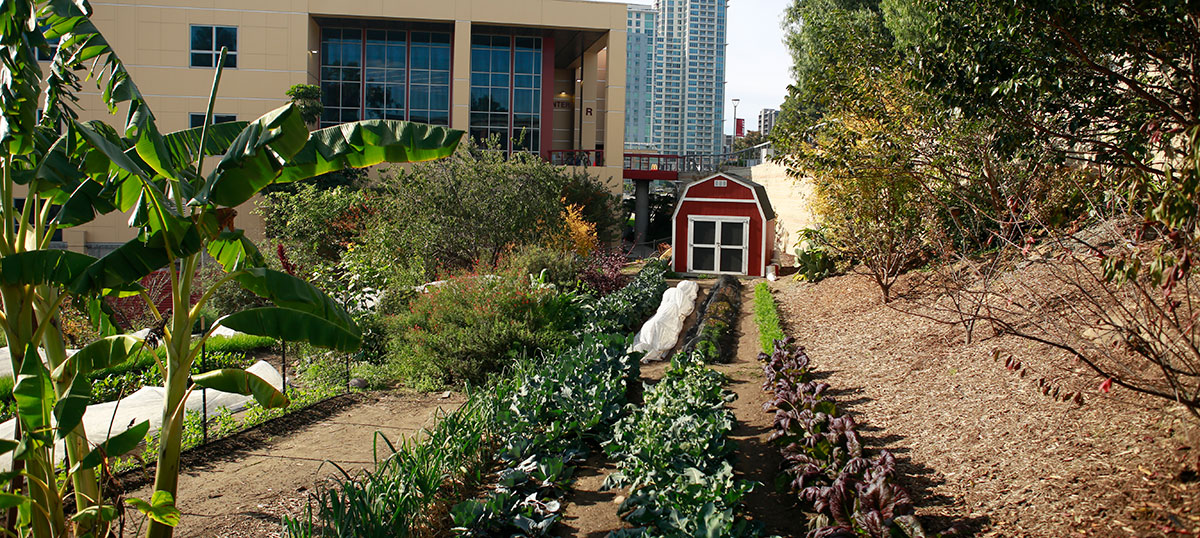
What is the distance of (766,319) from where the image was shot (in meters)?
14.4

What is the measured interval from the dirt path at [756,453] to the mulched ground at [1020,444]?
34.4 inches

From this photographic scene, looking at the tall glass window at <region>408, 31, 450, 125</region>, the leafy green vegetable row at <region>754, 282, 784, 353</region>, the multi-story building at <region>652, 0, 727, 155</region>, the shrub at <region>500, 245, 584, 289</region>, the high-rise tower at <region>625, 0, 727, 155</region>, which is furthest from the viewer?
the high-rise tower at <region>625, 0, 727, 155</region>

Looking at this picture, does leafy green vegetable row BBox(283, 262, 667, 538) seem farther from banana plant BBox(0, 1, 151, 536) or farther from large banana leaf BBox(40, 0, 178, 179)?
large banana leaf BBox(40, 0, 178, 179)

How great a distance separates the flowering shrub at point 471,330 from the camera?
10609mm

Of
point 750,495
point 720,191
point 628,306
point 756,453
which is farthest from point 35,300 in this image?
point 720,191

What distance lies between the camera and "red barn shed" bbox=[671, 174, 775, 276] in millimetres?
23641

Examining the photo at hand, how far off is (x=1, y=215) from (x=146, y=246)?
881 millimetres

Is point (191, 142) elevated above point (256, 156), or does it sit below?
above

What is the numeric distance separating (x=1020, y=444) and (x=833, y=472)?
1.54 m

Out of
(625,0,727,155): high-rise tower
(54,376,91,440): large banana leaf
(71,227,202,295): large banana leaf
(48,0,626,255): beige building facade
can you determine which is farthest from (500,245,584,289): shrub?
(625,0,727,155): high-rise tower

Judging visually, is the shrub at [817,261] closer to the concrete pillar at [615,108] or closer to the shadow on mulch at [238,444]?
the shadow on mulch at [238,444]

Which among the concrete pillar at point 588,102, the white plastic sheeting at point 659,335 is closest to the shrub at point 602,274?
the white plastic sheeting at point 659,335

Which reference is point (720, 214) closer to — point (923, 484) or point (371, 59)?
point (923, 484)

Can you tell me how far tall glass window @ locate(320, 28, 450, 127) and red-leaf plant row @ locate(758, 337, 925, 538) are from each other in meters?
29.4
